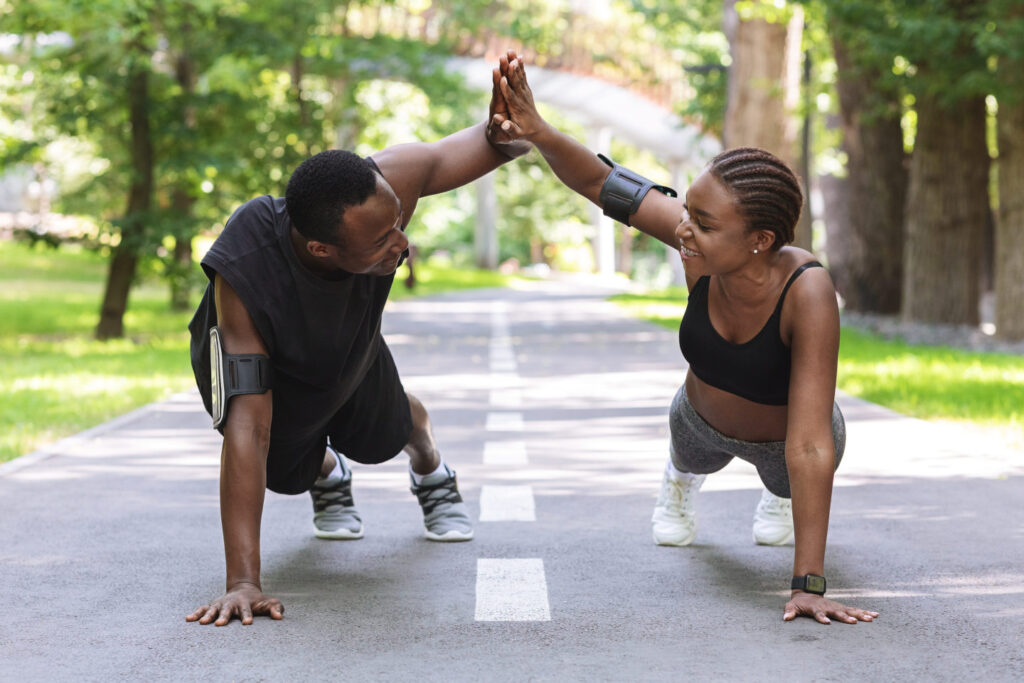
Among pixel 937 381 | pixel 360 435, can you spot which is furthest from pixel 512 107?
pixel 937 381

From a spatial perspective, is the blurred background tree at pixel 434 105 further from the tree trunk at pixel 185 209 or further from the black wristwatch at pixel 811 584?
the black wristwatch at pixel 811 584

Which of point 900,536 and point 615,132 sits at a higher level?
point 615,132

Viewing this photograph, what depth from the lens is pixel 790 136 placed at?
789 inches

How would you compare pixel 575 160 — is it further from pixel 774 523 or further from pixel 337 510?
pixel 337 510

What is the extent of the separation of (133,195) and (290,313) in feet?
46.7

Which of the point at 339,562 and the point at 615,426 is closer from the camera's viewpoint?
the point at 339,562

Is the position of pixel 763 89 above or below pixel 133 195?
above

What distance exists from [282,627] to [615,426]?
193 inches

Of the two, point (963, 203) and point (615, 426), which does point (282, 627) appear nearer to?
point (615, 426)

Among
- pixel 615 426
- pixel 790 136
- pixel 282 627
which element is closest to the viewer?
pixel 282 627

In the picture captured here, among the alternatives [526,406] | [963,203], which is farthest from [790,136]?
[526,406]

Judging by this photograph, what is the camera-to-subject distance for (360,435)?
15.5 feet

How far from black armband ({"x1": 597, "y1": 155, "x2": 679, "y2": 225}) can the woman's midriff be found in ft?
2.00

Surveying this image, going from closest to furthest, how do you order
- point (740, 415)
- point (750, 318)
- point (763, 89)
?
point (750, 318) → point (740, 415) → point (763, 89)
